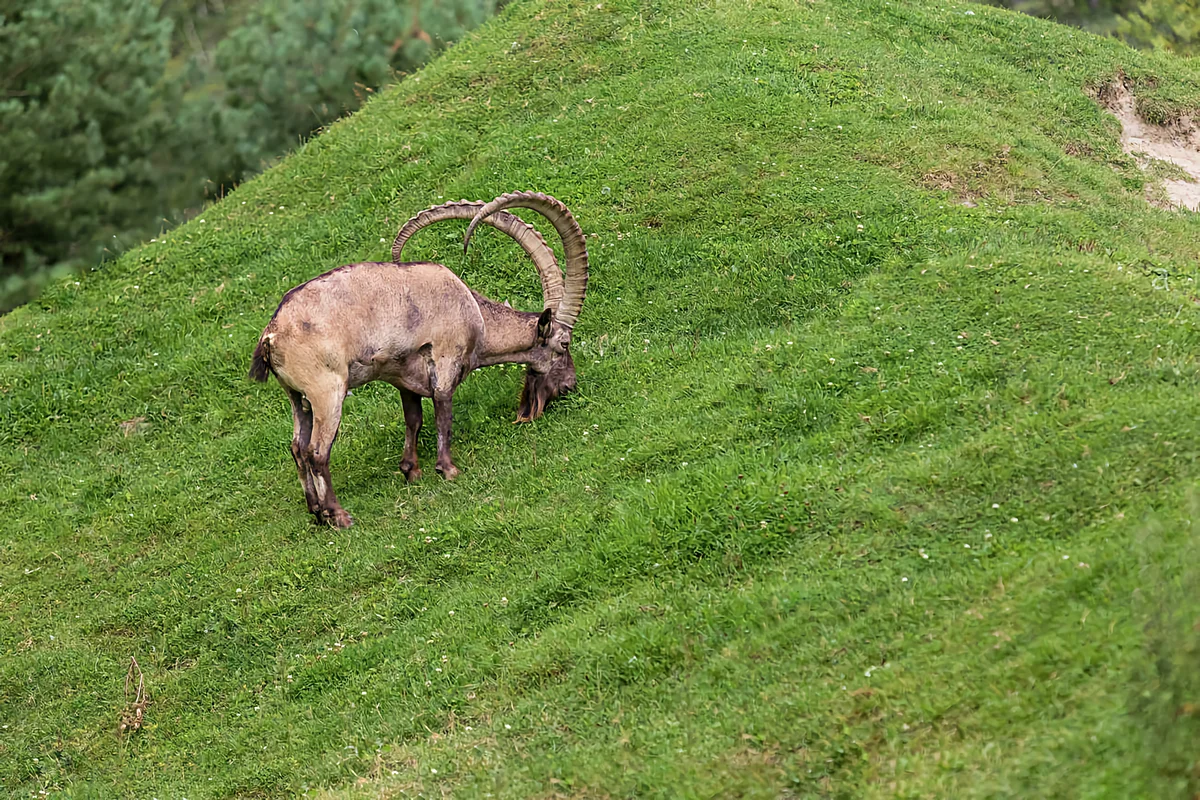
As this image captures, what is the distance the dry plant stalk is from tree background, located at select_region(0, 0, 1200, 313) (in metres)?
16.3

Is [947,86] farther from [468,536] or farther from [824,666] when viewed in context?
[824,666]

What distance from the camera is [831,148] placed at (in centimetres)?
1602

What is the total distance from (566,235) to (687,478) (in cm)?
372

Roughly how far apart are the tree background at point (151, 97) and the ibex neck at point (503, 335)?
44.4 ft

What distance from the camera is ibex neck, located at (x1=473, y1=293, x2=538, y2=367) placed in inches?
489

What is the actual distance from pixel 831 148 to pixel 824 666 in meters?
10.3

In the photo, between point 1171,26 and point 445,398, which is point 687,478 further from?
point 1171,26

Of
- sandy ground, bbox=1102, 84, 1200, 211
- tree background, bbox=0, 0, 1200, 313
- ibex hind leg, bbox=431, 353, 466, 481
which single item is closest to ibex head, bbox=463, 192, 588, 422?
ibex hind leg, bbox=431, 353, 466, 481

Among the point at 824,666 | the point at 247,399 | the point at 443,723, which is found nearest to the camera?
the point at 824,666

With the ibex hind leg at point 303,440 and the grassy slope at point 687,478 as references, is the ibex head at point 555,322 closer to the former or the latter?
the grassy slope at point 687,478

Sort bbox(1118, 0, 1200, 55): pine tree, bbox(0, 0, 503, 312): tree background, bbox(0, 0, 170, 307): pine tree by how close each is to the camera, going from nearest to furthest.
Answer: bbox(0, 0, 170, 307): pine tree
bbox(0, 0, 503, 312): tree background
bbox(1118, 0, 1200, 55): pine tree

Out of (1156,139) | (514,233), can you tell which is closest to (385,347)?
(514,233)

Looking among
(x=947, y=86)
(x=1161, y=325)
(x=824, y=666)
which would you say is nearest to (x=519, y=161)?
(x=947, y=86)

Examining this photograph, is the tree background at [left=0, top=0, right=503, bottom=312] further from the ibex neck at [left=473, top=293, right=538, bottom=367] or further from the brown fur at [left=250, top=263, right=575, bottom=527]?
the brown fur at [left=250, top=263, right=575, bottom=527]
